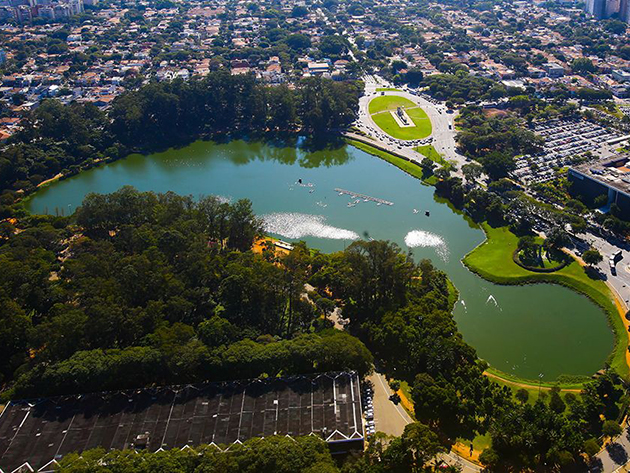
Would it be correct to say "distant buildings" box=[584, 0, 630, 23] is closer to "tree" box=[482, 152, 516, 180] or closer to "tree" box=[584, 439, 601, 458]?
"tree" box=[482, 152, 516, 180]

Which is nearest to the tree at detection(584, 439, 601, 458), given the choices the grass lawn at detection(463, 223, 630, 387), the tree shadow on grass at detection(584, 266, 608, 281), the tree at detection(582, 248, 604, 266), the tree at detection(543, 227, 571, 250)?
the grass lawn at detection(463, 223, 630, 387)

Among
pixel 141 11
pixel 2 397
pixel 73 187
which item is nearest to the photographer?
pixel 2 397

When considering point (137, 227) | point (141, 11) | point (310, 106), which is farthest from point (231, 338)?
point (141, 11)

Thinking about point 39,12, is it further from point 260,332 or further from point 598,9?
point 598,9

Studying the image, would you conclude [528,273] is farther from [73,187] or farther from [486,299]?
[73,187]

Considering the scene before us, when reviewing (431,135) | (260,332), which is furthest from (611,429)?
(431,135)

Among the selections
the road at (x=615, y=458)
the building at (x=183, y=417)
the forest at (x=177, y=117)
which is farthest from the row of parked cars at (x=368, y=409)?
the forest at (x=177, y=117)
